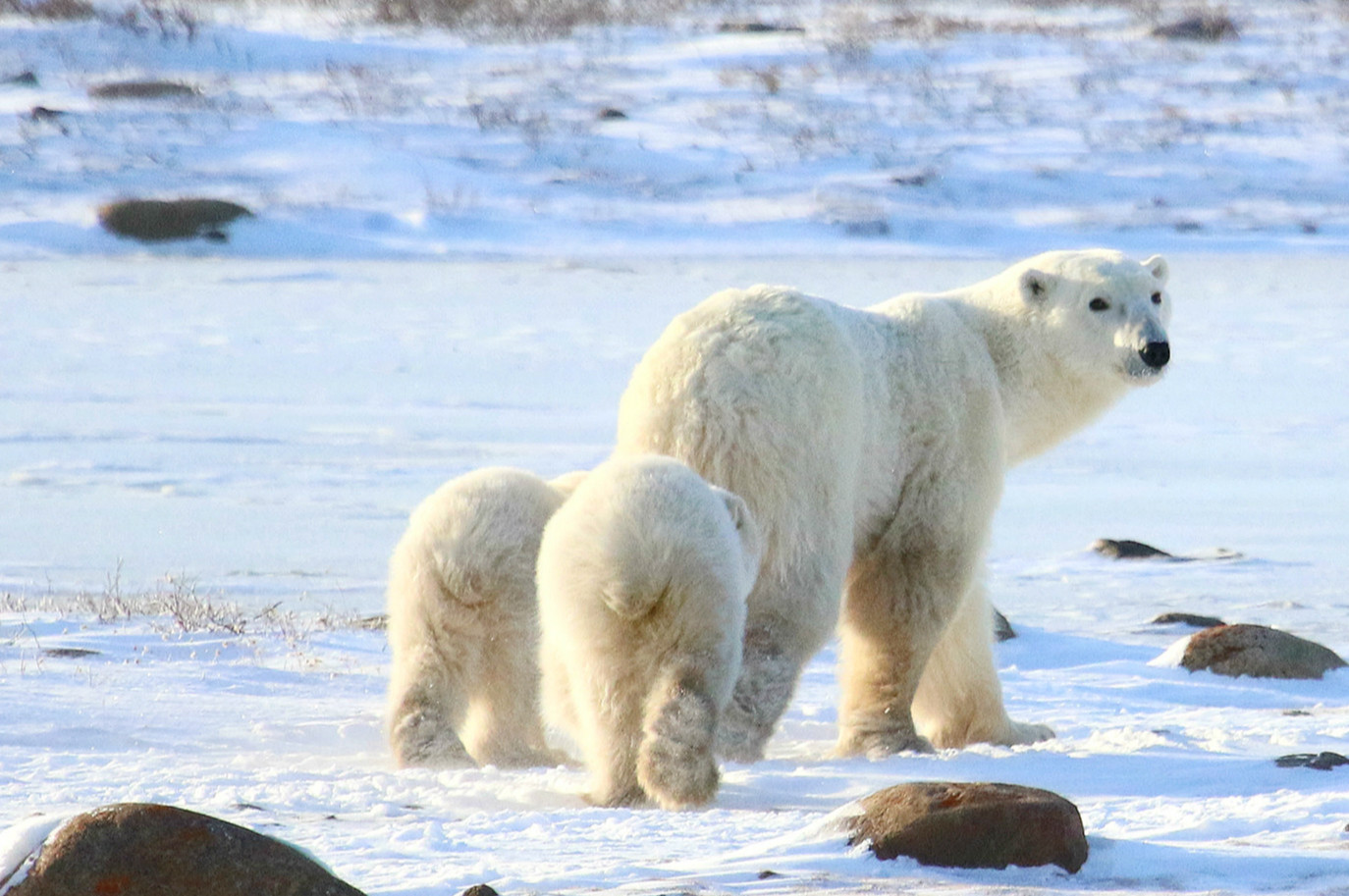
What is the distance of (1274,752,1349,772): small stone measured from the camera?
3930 mm

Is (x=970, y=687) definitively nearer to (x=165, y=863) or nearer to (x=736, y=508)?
(x=736, y=508)

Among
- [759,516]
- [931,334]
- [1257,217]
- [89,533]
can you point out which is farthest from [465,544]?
[1257,217]

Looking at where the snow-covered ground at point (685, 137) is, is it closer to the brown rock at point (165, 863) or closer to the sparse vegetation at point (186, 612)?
the sparse vegetation at point (186, 612)

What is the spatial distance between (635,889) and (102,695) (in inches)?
90.2

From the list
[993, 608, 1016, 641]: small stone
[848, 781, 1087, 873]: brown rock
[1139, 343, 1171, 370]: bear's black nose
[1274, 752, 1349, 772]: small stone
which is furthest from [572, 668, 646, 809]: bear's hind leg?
[993, 608, 1016, 641]: small stone

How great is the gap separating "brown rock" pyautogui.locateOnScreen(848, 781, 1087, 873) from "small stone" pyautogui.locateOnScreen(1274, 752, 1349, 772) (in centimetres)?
120

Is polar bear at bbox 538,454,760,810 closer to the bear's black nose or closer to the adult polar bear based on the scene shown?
the adult polar bear

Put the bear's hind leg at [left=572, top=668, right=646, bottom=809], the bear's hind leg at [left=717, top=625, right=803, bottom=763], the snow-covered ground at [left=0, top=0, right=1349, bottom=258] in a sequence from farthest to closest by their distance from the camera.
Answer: the snow-covered ground at [left=0, top=0, right=1349, bottom=258] → the bear's hind leg at [left=717, top=625, right=803, bottom=763] → the bear's hind leg at [left=572, top=668, right=646, bottom=809]

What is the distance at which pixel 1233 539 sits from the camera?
7.68 metres

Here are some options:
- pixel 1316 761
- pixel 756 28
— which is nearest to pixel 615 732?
pixel 1316 761

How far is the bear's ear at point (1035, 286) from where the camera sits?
5.23 metres

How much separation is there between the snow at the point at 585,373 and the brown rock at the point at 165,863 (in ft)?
0.26

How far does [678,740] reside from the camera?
11.7 feet

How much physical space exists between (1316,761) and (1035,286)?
174 centimetres
